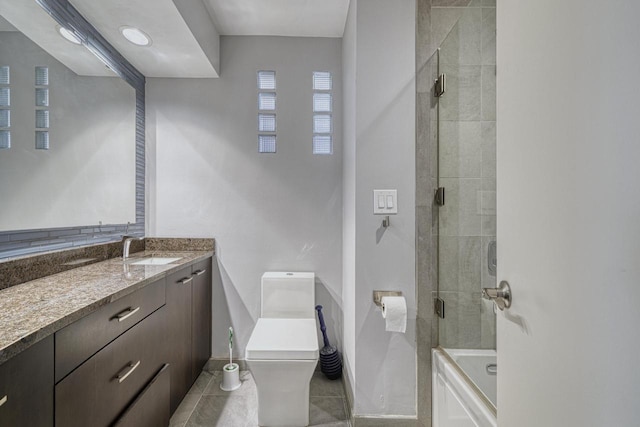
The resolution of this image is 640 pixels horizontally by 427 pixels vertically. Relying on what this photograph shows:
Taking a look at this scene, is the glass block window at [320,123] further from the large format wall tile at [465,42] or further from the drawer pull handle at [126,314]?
the drawer pull handle at [126,314]

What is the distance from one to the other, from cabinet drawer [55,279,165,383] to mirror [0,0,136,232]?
23.3 inches

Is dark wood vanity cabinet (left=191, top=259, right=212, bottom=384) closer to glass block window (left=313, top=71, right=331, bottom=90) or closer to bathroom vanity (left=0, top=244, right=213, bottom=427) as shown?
bathroom vanity (left=0, top=244, right=213, bottom=427)

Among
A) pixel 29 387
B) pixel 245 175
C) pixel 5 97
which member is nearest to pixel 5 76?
pixel 5 97

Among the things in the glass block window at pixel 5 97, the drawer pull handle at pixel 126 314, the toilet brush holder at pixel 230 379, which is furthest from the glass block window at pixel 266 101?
the toilet brush holder at pixel 230 379

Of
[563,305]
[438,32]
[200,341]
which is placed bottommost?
[200,341]

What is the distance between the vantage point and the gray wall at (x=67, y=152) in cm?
130

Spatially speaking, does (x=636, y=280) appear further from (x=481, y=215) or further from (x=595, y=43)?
(x=481, y=215)

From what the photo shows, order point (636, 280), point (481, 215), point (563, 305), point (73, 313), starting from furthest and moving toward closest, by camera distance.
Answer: point (481, 215)
point (73, 313)
point (563, 305)
point (636, 280)

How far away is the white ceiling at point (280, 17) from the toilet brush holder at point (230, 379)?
240cm

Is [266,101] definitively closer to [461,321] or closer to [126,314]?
[126,314]

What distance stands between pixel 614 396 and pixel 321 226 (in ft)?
6.34

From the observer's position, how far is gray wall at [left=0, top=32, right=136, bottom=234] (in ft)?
4.28

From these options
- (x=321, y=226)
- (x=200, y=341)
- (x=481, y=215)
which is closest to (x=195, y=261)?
(x=200, y=341)

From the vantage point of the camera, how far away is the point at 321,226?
2.36 m
